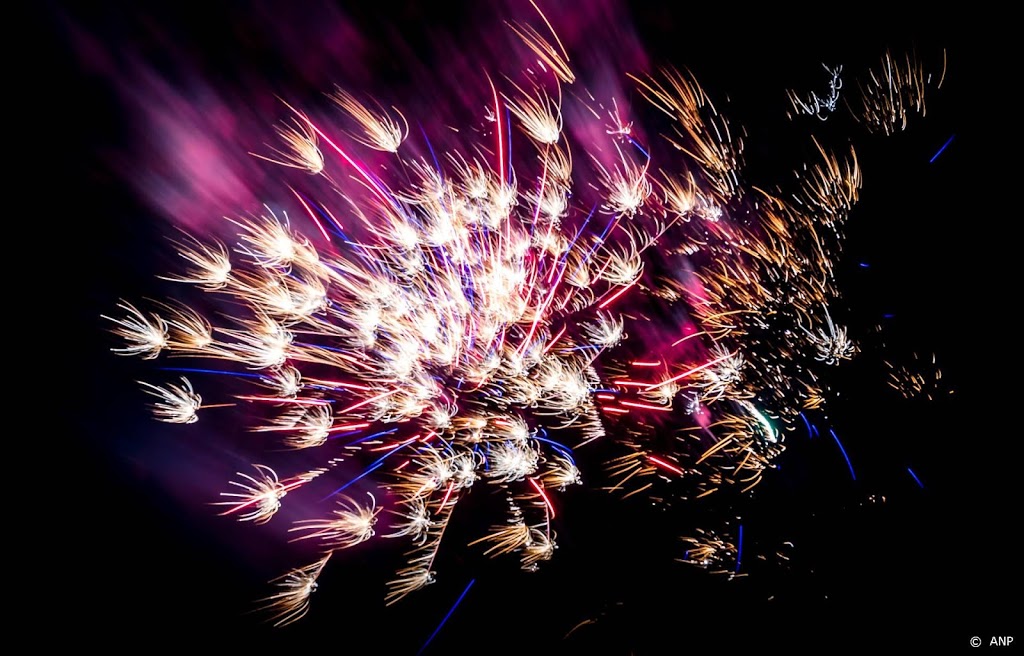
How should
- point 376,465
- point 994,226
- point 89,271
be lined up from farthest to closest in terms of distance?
point 376,465
point 89,271
point 994,226

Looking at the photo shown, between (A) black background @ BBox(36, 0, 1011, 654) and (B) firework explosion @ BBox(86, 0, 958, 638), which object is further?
(B) firework explosion @ BBox(86, 0, 958, 638)

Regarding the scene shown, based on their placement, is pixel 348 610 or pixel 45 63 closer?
pixel 45 63

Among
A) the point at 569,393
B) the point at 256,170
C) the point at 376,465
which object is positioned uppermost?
the point at 256,170

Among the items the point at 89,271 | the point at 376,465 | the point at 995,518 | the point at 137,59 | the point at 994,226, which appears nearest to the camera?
the point at 995,518

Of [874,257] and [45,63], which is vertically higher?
[45,63]

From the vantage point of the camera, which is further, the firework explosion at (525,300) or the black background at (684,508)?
the firework explosion at (525,300)

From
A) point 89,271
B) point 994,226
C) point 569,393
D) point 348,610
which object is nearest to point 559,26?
point 569,393

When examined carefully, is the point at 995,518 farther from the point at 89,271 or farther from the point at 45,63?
the point at 45,63

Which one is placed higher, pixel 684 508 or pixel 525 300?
pixel 525 300
